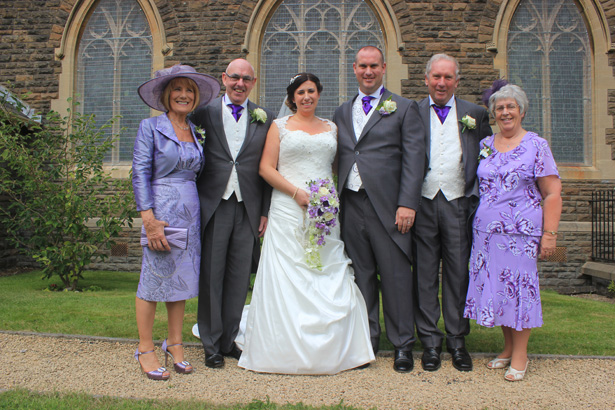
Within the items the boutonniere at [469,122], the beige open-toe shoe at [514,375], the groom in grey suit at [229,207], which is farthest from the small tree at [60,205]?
the beige open-toe shoe at [514,375]

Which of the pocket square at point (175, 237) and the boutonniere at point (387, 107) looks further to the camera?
the boutonniere at point (387, 107)

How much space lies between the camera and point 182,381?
3.28 meters

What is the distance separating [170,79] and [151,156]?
61 centimetres

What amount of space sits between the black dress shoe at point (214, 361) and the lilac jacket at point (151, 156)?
4.09 ft

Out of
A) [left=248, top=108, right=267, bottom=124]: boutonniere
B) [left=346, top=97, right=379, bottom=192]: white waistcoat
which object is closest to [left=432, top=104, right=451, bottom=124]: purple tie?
[left=346, top=97, right=379, bottom=192]: white waistcoat

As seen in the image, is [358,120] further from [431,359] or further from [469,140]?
[431,359]

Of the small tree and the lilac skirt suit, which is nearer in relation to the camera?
the lilac skirt suit

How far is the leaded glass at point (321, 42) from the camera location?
30.7 ft

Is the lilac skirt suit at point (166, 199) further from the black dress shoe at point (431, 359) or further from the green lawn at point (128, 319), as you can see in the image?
the black dress shoe at point (431, 359)

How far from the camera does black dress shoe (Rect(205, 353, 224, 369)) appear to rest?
359 centimetres

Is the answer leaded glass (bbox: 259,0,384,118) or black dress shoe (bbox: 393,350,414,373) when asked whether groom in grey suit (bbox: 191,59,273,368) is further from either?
leaded glass (bbox: 259,0,384,118)

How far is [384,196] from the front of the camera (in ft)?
12.1

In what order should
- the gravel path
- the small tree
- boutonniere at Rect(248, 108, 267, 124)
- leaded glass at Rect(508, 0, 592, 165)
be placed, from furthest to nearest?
leaded glass at Rect(508, 0, 592, 165) → the small tree → boutonniere at Rect(248, 108, 267, 124) → the gravel path

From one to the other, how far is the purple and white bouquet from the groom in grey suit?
50 cm
